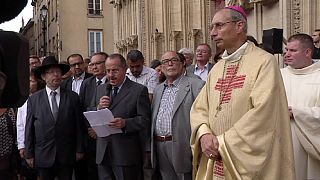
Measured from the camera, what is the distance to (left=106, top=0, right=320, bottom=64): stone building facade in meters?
10.6

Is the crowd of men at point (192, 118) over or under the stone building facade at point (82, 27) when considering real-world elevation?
under

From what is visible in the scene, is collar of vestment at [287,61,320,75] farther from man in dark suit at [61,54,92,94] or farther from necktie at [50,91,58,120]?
man in dark suit at [61,54,92,94]

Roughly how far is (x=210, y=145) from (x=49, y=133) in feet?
9.20

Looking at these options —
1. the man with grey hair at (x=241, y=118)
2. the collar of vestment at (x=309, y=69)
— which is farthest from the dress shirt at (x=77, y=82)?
the collar of vestment at (x=309, y=69)

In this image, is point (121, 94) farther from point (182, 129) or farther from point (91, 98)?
point (91, 98)

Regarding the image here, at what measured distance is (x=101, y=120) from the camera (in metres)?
5.82

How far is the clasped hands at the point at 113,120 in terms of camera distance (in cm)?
580

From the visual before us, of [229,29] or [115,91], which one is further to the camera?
[115,91]

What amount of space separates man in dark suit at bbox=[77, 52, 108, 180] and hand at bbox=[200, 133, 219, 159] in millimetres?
2595

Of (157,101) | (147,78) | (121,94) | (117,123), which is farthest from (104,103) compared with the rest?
(147,78)

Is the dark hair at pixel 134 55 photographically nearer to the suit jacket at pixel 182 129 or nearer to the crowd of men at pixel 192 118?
the crowd of men at pixel 192 118

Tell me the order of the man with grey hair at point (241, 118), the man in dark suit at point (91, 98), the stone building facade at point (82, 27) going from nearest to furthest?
the man with grey hair at point (241, 118), the man in dark suit at point (91, 98), the stone building facade at point (82, 27)

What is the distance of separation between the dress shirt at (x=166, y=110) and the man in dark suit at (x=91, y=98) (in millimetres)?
1124

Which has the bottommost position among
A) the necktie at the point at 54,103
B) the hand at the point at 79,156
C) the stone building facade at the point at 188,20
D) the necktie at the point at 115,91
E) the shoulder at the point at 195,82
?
the hand at the point at 79,156
